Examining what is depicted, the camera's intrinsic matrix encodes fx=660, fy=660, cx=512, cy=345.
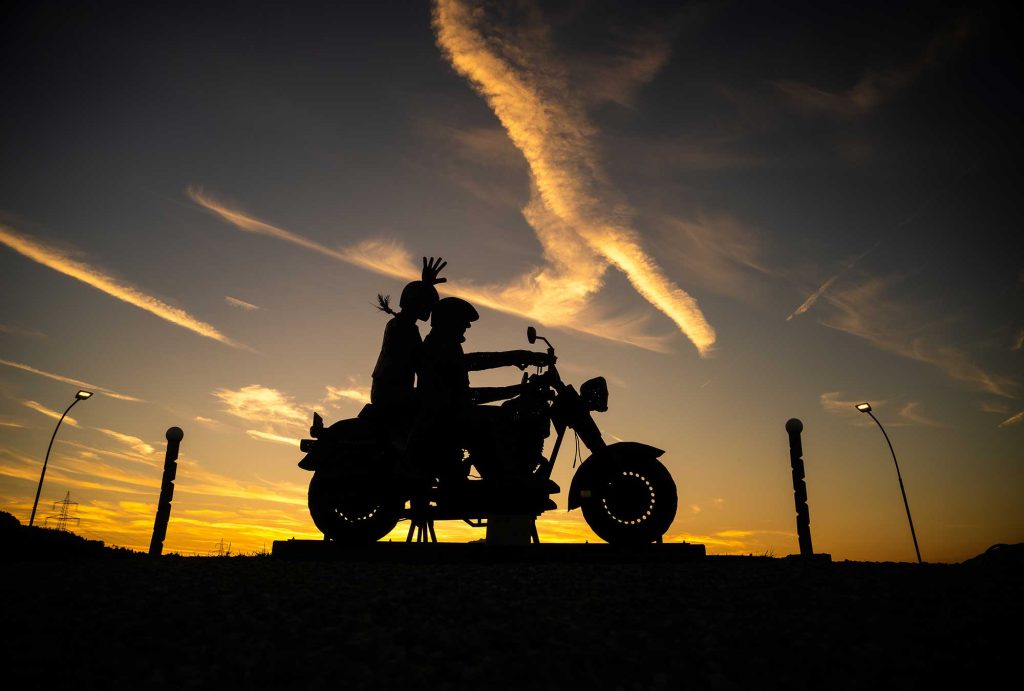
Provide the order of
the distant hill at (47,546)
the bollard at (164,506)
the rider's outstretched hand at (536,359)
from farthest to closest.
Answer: the distant hill at (47,546) < the bollard at (164,506) < the rider's outstretched hand at (536,359)

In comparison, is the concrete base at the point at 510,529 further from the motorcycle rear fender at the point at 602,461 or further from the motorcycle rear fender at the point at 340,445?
the motorcycle rear fender at the point at 340,445

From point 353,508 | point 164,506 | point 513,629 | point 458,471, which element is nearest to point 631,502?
point 458,471

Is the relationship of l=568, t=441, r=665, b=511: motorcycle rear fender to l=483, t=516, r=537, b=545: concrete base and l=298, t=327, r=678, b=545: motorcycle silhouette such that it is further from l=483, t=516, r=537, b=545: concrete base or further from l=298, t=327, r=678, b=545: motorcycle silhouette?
l=483, t=516, r=537, b=545: concrete base

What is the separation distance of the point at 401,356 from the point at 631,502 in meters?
3.99

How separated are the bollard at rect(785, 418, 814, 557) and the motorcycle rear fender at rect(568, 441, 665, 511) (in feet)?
7.97

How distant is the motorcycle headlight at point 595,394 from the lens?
9.60 metres

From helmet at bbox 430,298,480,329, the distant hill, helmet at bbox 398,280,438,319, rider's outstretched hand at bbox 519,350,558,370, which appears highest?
helmet at bbox 398,280,438,319

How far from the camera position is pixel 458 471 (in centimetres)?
962

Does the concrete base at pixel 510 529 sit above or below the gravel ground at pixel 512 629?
above

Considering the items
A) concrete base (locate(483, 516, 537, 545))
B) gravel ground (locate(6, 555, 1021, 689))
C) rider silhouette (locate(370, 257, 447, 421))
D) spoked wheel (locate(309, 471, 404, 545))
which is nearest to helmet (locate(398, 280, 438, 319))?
rider silhouette (locate(370, 257, 447, 421))

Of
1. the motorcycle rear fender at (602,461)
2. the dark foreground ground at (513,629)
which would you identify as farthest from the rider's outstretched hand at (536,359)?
the dark foreground ground at (513,629)

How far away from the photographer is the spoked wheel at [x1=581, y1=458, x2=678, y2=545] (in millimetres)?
8906

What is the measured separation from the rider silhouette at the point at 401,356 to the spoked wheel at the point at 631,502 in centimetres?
299

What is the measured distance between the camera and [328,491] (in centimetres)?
968
